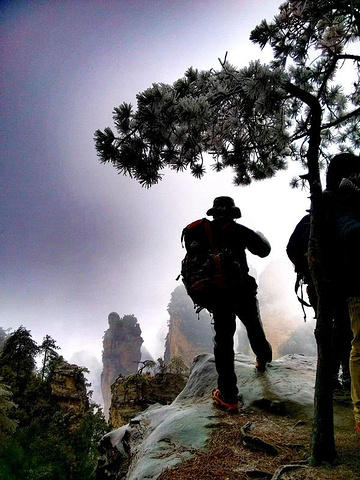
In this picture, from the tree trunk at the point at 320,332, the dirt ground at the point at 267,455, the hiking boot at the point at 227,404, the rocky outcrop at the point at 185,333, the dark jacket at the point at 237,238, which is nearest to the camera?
the dirt ground at the point at 267,455

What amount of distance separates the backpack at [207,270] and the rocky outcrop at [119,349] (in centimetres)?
7214

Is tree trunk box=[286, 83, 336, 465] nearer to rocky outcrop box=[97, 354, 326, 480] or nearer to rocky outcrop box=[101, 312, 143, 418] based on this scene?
rocky outcrop box=[97, 354, 326, 480]

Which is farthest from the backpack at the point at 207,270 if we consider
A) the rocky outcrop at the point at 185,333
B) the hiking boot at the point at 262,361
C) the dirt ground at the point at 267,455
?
the rocky outcrop at the point at 185,333

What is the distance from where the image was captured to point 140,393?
1520 centimetres

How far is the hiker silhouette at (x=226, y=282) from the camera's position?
343 cm

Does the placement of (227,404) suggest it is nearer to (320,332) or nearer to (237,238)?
(320,332)

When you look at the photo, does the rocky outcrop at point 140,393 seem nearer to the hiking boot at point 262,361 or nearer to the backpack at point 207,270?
the hiking boot at point 262,361

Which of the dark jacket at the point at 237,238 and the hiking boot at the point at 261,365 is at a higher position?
the dark jacket at the point at 237,238

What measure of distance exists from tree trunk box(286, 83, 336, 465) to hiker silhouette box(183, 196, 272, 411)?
1.24 m

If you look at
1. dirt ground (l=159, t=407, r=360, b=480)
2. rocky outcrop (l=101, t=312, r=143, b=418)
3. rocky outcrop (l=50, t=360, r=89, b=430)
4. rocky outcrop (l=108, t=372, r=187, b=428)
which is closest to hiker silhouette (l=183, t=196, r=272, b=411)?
dirt ground (l=159, t=407, r=360, b=480)

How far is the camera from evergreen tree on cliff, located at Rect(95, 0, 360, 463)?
2590mm

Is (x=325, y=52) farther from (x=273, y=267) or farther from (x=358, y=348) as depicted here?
(x=273, y=267)

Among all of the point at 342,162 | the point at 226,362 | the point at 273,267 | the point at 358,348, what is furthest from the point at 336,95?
the point at 273,267

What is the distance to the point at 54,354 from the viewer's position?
20969 mm
